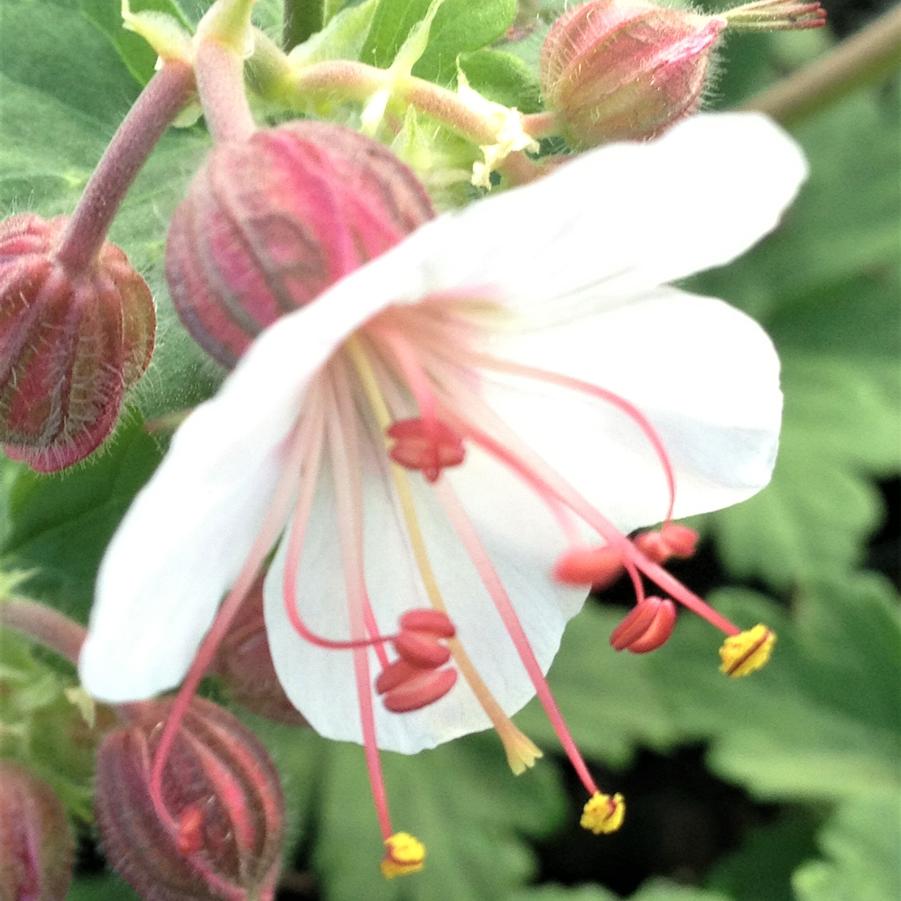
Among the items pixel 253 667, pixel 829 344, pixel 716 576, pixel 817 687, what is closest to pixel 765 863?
pixel 817 687

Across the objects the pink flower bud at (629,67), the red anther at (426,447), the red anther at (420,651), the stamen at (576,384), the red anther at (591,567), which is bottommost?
the red anther at (591,567)

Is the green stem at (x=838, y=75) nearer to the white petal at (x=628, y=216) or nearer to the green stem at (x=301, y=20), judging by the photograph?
the green stem at (x=301, y=20)

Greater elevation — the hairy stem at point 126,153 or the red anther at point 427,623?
the hairy stem at point 126,153

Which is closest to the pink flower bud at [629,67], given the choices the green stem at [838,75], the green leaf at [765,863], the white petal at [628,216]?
the white petal at [628,216]

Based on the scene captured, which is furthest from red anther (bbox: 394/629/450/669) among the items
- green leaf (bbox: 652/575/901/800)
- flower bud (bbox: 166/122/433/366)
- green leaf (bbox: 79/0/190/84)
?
green leaf (bbox: 652/575/901/800)

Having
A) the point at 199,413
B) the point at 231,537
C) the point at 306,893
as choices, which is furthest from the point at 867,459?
the point at 199,413

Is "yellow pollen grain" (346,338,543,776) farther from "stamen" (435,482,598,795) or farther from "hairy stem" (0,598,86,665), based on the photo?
"hairy stem" (0,598,86,665)
